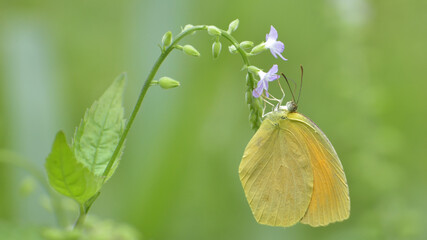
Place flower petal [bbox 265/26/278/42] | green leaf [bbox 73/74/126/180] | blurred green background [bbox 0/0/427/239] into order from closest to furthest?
green leaf [bbox 73/74/126/180] → flower petal [bbox 265/26/278/42] → blurred green background [bbox 0/0/427/239]

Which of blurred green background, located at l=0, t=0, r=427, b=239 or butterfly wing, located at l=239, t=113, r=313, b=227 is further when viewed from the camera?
blurred green background, located at l=0, t=0, r=427, b=239

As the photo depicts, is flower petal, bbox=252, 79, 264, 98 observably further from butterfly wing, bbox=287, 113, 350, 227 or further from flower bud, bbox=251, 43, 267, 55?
butterfly wing, bbox=287, 113, 350, 227

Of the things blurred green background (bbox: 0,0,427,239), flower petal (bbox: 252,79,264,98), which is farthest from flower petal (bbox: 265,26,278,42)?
blurred green background (bbox: 0,0,427,239)

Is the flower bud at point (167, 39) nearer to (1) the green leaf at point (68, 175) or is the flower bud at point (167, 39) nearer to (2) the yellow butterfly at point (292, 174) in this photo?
(1) the green leaf at point (68, 175)

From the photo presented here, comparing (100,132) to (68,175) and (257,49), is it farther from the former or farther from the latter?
(257,49)

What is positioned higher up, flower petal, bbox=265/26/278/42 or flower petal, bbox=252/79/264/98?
flower petal, bbox=265/26/278/42

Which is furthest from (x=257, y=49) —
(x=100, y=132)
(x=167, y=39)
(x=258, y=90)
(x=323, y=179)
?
(x=323, y=179)

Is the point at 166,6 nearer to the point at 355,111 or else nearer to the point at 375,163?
the point at 355,111
